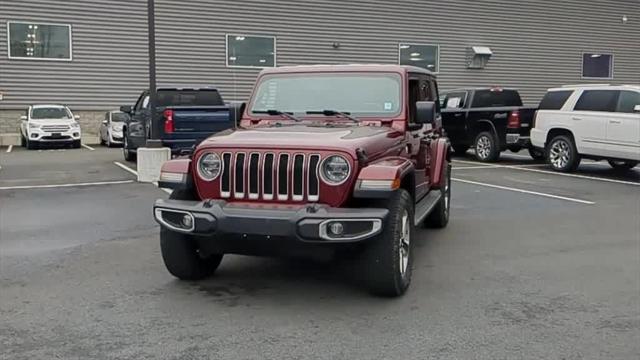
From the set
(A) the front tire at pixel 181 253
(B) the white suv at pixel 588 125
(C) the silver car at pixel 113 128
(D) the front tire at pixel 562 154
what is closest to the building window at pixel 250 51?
(C) the silver car at pixel 113 128

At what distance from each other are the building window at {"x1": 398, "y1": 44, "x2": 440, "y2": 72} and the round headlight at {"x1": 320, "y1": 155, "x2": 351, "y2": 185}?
23509mm

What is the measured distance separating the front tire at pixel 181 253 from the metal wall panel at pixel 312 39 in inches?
685

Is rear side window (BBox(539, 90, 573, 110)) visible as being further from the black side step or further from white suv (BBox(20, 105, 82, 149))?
white suv (BBox(20, 105, 82, 149))

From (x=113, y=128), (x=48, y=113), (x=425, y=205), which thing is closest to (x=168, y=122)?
(x=425, y=205)

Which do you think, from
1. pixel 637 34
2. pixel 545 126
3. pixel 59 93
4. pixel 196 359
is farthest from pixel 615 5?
pixel 196 359

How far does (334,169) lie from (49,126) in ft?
58.9

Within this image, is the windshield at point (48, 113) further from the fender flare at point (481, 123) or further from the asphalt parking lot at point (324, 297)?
the asphalt parking lot at point (324, 297)

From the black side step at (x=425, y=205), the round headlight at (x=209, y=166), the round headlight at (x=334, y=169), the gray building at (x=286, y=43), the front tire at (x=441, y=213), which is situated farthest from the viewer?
the gray building at (x=286, y=43)

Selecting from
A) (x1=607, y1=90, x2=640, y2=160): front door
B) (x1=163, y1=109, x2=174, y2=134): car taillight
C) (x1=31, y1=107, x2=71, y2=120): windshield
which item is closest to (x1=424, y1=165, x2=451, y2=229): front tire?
(x1=607, y1=90, x2=640, y2=160): front door

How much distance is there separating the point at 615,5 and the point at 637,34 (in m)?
2.07

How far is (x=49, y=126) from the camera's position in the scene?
20641mm

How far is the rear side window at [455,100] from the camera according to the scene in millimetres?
17109

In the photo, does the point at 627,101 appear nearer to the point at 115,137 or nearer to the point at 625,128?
the point at 625,128

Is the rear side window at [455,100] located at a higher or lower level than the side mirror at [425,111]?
higher
